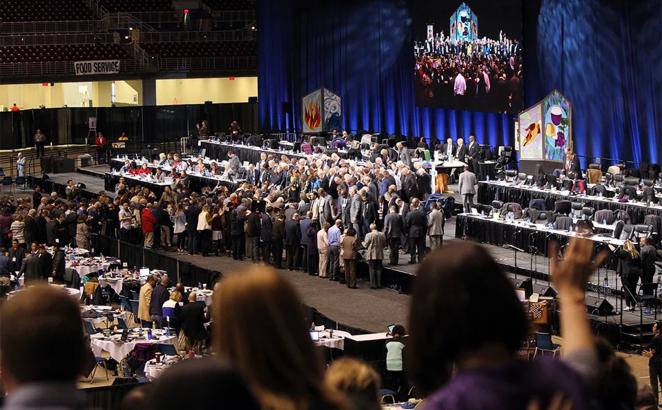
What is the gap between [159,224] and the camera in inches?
1045

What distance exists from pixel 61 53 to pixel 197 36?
5.06m

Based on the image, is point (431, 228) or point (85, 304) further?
point (431, 228)

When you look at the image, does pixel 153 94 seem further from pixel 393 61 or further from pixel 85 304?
pixel 85 304

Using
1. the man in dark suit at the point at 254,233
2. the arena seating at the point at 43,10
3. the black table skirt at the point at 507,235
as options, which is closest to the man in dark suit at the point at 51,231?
the man in dark suit at the point at 254,233

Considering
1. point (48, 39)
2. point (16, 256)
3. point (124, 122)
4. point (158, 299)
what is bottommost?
point (158, 299)

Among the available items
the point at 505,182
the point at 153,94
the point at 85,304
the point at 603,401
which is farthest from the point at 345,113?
the point at 603,401

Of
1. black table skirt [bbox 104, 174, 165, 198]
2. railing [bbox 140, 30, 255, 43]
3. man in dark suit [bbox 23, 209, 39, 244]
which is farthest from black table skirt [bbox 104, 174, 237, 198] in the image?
railing [bbox 140, 30, 255, 43]

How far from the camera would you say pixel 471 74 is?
1358 inches

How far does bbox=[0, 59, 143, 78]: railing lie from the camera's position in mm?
43062

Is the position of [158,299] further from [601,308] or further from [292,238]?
[601,308]

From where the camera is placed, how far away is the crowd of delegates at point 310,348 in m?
2.34

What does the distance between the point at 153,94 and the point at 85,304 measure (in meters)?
27.8

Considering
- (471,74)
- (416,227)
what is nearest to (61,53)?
(471,74)

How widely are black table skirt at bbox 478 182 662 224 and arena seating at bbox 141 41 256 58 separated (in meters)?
21.9
